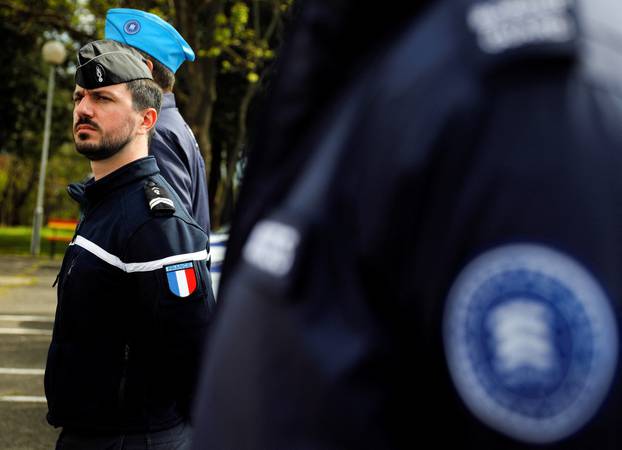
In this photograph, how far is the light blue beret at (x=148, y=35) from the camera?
11.7 feet

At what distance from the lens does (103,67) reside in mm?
2771

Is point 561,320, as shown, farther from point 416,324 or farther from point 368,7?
point 368,7

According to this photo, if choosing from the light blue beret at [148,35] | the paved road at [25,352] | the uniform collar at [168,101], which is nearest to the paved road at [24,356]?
the paved road at [25,352]

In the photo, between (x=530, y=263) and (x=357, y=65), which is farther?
(x=357, y=65)

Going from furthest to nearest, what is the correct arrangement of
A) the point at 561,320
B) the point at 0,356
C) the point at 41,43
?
the point at 41,43 < the point at 0,356 < the point at 561,320

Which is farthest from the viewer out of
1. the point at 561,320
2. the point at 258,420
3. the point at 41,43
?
the point at 41,43

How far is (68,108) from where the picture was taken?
25844 mm

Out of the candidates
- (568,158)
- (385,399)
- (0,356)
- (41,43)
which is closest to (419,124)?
(568,158)

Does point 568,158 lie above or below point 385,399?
above

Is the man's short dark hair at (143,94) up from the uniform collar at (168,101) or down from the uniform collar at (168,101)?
up

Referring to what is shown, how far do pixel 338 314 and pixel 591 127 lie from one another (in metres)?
0.24

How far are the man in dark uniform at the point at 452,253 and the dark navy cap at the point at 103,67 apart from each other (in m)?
2.09

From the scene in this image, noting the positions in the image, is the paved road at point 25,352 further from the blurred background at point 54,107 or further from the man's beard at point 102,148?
the man's beard at point 102,148

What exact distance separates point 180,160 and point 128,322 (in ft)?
3.31
